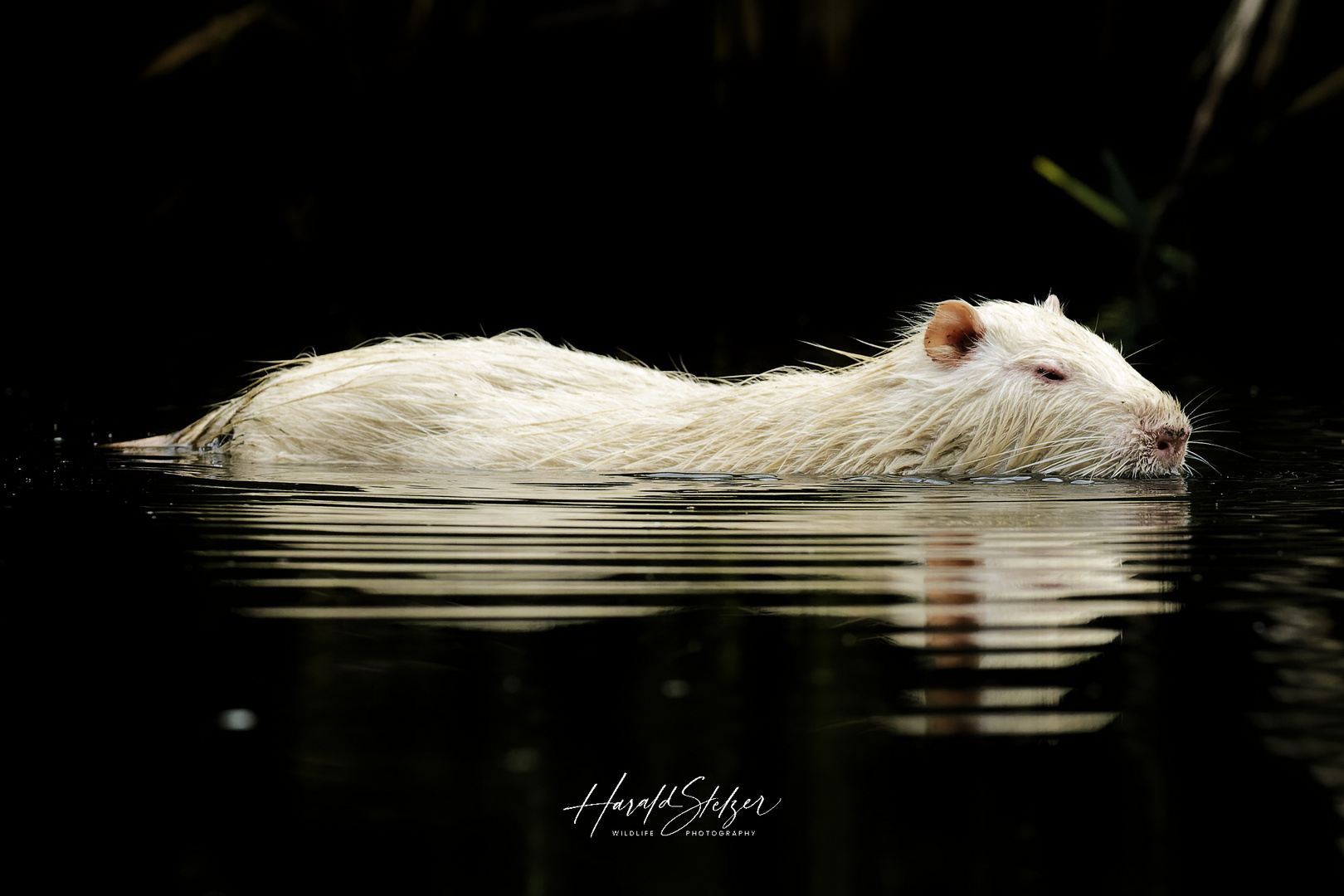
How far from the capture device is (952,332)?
6.38m

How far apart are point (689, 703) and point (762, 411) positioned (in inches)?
152

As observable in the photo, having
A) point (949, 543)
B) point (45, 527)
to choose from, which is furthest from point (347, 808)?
point (45, 527)

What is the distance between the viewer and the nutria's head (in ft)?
20.0

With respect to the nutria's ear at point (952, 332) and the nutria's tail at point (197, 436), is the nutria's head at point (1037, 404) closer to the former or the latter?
the nutria's ear at point (952, 332)

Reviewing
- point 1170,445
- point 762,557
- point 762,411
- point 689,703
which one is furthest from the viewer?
point 762,411

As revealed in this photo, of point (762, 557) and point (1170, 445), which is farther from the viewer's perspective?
point (1170, 445)

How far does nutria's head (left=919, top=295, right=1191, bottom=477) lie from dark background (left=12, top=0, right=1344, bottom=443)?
A: 6.09 meters

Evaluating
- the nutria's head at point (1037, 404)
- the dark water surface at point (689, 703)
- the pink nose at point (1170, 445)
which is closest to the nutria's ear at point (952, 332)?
the nutria's head at point (1037, 404)

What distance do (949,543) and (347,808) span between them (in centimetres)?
252

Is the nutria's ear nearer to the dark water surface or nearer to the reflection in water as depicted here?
the reflection in water

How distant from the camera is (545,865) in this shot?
214 cm

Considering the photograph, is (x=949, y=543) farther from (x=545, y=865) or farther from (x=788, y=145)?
(x=788, y=145)

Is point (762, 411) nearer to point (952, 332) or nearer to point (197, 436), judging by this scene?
point (952, 332)

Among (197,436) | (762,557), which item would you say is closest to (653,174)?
(197,436)
